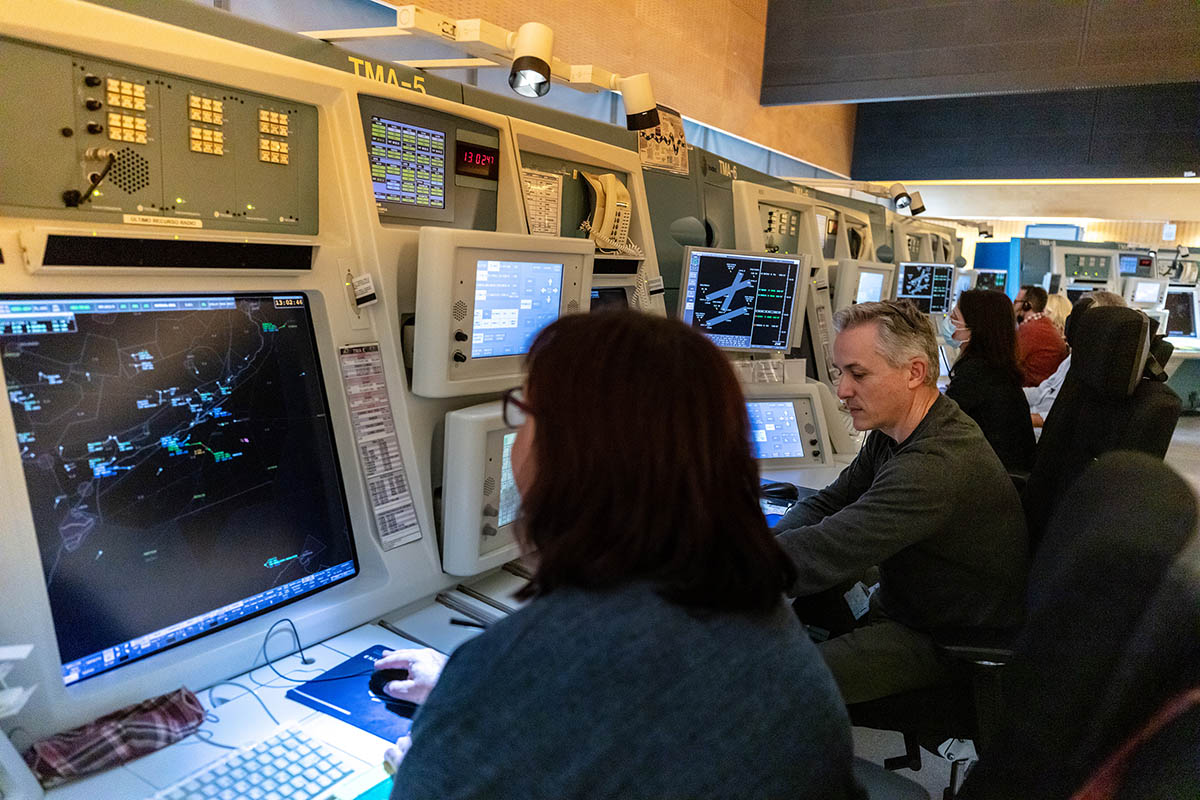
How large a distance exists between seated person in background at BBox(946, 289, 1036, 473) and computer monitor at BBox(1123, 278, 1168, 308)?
17.6 feet

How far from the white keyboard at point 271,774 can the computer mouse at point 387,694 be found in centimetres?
12

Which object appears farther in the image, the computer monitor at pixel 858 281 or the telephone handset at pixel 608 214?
the computer monitor at pixel 858 281

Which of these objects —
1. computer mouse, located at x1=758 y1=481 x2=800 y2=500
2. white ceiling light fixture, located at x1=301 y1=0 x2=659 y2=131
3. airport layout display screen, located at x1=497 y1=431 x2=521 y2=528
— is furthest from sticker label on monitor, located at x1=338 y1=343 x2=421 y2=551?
computer mouse, located at x1=758 y1=481 x2=800 y2=500

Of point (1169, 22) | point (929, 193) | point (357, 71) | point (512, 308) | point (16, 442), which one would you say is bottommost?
point (16, 442)

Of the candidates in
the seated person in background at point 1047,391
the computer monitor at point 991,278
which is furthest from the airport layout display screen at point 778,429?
the computer monitor at point 991,278

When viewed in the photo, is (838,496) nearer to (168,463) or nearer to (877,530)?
(877,530)

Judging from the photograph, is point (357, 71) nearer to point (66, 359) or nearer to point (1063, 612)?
point (66, 359)

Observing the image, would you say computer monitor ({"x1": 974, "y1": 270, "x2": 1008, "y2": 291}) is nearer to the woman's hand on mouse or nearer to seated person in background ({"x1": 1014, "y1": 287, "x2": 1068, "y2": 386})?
seated person in background ({"x1": 1014, "y1": 287, "x2": 1068, "y2": 386})

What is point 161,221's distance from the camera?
1258 mm

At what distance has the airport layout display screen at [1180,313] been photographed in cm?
772

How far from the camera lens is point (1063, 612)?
0.89 metres

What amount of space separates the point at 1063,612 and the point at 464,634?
0.99m

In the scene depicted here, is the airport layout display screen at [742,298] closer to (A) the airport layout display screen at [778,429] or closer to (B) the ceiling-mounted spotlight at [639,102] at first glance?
(A) the airport layout display screen at [778,429]

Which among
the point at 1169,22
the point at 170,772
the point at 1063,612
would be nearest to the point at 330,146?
the point at 170,772
